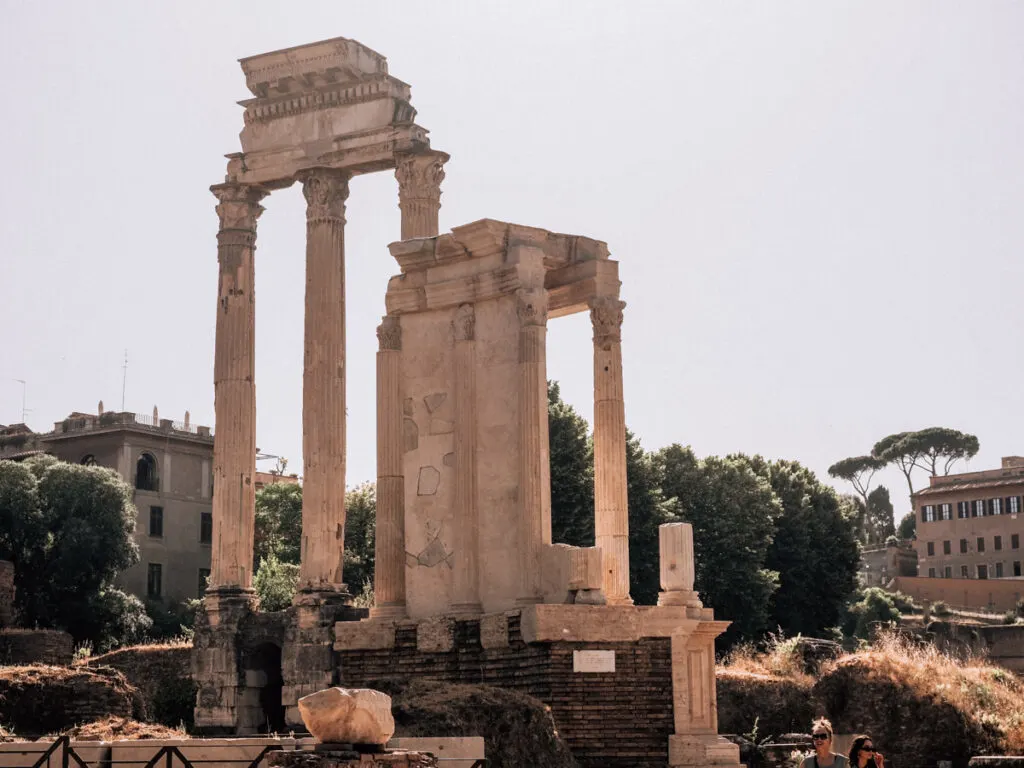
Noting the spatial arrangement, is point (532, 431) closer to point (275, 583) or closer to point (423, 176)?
point (423, 176)

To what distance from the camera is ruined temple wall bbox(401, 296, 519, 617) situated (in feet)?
75.1

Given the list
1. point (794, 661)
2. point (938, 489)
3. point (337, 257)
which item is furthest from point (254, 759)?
point (938, 489)

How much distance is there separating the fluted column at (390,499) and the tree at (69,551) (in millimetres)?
37727

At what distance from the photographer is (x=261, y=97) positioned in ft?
137

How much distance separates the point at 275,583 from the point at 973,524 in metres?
48.5

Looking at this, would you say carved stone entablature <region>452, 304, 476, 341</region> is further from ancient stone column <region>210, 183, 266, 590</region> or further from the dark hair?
ancient stone column <region>210, 183, 266, 590</region>

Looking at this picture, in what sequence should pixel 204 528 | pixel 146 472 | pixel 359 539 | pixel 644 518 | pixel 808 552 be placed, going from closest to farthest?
1. pixel 644 518
2. pixel 359 539
3. pixel 808 552
4. pixel 146 472
5. pixel 204 528

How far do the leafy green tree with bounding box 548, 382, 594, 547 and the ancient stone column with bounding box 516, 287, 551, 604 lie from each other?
24580 millimetres

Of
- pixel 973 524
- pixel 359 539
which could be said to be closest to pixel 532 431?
pixel 359 539

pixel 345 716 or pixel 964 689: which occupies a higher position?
pixel 345 716

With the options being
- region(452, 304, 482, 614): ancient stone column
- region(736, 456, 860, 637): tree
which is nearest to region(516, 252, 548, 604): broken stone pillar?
region(452, 304, 482, 614): ancient stone column

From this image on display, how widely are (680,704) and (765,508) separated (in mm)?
36789

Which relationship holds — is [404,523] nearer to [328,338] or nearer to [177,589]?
[328,338]

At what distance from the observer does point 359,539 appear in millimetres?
58125
